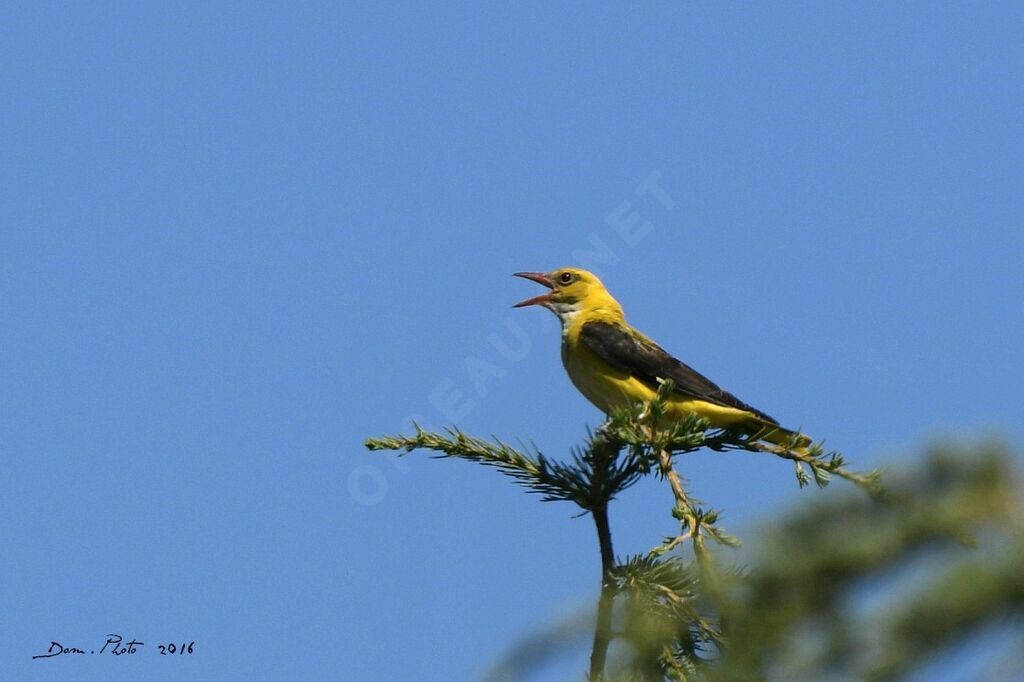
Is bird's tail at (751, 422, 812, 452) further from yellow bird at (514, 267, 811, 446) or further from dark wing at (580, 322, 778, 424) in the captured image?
dark wing at (580, 322, 778, 424)

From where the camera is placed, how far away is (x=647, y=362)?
769 centimetres

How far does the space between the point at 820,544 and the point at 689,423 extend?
147 inches

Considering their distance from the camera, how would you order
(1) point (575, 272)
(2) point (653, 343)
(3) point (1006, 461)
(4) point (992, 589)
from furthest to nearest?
(1) point (575, 272)
(2) point (653, 343)
(3) point (1006, 461)
(4) point (992, 589)

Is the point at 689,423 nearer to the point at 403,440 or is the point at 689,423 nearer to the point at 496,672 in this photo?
the point at 403,440

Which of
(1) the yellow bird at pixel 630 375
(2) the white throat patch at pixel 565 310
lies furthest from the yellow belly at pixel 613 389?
(2) the white throat patch at pixel 565 310

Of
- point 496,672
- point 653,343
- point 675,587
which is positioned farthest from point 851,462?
point 653,343

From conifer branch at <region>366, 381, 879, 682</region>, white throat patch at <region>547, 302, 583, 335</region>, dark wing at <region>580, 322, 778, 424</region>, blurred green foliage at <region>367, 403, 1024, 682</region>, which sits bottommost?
blurred green foliage at <region>367, 403, 1024, 682</region>

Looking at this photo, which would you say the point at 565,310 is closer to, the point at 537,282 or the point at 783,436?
the point at 537,282

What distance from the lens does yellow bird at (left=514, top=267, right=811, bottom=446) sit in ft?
23.7

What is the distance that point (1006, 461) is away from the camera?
57.7 inches

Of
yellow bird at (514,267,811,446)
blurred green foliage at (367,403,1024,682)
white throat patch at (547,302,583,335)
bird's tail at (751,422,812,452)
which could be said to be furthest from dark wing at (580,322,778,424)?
blurred green foliage at (367,403,1024,682)

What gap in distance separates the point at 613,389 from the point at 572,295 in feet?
5.79

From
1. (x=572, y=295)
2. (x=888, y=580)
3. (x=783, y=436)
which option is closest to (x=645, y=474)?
(x=783, y=436)

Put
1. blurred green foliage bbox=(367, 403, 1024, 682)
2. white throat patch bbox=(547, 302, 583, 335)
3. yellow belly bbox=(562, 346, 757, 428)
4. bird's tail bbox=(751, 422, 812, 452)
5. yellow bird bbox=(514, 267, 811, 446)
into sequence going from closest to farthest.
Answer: blurred green foliage bbox=(367, 403, 1024, 682)
bird's tail bbox=(751, 422, 812, 452)
yellow bird bbox=(514, 267, 811, 446)
yellow belly bbox=(562, 346, 757, 428)
white throat patch bbox=(547, 302, 583, 335)
